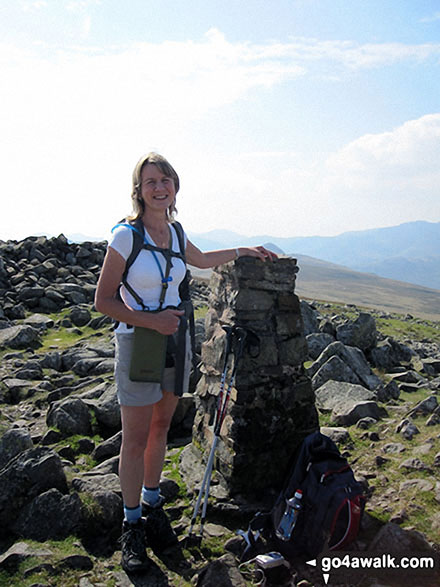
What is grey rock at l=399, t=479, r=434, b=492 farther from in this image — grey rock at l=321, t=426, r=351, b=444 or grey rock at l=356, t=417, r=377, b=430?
grey rock at l=356, t=417, r=377, b=430

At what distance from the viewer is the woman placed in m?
4.00

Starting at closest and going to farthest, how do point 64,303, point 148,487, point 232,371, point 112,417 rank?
point 148,487 < point 232,371 < point 112,417 < point 64,303

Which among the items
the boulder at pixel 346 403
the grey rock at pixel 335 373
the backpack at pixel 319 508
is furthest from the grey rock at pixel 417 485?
the grey rock at pixel 335 373

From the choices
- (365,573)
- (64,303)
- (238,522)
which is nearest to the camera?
(365,573)

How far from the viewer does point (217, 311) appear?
6.62 meters

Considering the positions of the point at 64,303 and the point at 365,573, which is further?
the point at 64,303

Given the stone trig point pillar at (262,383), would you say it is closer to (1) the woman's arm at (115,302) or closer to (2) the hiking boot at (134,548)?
(2) the hiking boot at (134,548)

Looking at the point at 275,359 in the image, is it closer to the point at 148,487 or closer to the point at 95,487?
the point at 148,487

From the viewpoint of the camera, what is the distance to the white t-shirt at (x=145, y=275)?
3.98 metres

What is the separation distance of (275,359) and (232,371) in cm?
63

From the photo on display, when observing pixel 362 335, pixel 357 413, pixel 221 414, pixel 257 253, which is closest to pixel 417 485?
pixel 221 414

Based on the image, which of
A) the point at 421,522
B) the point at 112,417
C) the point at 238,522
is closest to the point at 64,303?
the point at 112,417

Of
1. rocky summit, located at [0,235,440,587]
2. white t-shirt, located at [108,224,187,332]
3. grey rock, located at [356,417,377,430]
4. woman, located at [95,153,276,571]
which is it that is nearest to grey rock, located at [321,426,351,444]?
rocky summit, located at [0,235,440,587]

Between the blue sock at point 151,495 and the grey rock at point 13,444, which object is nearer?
the blue sock at point 151,495
